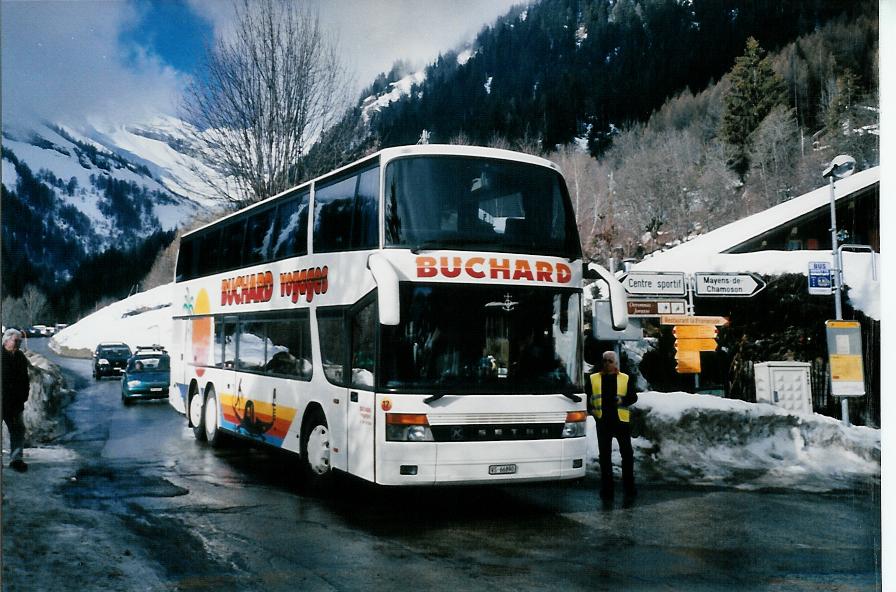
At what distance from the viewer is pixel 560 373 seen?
759 centimetres

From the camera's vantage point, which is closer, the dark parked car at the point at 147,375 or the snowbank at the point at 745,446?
the dark parked car at the point at 147,375

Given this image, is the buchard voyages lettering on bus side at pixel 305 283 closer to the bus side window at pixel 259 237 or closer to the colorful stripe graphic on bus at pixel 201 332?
the bus side window at pixel 259 237

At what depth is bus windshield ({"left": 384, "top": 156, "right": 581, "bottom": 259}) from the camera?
7332 mm

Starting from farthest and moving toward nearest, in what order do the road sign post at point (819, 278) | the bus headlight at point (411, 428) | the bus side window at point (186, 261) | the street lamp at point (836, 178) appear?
the road sign post at point (819, 278) < the street lamp at point (836, 178) < the bus side window at point (186, 261) < the bus headlight at point (411, 428)

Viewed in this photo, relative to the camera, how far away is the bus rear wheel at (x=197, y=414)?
9383 millimetres

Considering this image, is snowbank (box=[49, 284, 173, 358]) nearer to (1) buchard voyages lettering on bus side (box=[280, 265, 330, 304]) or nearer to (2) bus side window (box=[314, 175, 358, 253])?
(1) buchard voyages lettering on bus side (box=[280, 265, 330, 304])

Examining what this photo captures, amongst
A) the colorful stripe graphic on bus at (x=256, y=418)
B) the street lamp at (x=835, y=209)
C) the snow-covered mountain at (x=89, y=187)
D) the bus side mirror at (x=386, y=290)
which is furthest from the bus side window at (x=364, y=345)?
the street lamp at (x=835, y=209)

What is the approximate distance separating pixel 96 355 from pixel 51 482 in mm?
1387

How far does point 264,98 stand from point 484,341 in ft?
13.2

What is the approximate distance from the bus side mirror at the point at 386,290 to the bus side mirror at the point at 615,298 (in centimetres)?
199

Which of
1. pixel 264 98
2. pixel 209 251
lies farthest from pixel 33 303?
pixel 264 98

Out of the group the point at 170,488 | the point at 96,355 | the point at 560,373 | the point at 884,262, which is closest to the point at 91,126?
the point at 96,355

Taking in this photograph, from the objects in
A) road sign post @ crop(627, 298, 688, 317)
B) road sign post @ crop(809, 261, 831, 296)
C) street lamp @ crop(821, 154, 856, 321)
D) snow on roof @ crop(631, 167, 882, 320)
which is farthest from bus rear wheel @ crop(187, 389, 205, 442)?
street lamp @ crop(821, 154, 856, 321)

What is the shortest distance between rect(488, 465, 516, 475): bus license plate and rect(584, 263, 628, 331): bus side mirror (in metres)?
1.64
